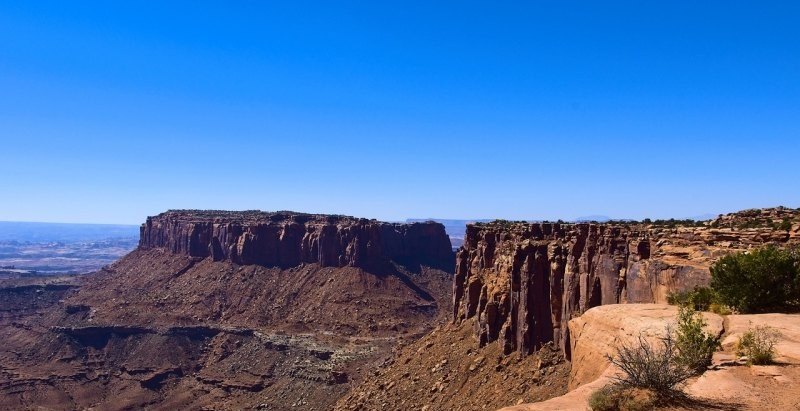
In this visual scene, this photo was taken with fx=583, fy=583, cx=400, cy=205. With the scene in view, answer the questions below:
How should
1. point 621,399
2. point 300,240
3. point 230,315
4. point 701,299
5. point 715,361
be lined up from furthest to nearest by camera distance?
point 300,240 < point 230,315 < point 701,299 < point 715,361 < point 621,399

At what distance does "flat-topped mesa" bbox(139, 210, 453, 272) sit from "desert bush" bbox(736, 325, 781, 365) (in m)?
111

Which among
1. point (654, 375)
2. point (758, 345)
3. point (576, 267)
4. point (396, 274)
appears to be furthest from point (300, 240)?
point (654, 375)

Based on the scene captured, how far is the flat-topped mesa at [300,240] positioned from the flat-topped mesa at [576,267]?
64.4m

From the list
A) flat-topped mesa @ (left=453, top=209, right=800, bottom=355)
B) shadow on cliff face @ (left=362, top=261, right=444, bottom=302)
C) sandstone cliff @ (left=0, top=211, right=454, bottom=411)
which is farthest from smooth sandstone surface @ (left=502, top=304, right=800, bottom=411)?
shadow on cliff face @ (left=362, top=261, right=444, bottom=302)

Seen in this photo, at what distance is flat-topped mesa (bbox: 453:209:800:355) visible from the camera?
30.4 m

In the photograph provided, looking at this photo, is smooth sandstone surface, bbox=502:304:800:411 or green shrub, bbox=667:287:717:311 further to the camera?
green shrub, bbox=667:287:717:311

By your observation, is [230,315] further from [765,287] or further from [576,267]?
[765,287]

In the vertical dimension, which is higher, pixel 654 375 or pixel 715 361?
pixel 654 375

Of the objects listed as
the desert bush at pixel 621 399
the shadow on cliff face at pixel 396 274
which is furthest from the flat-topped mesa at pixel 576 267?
the shadow on cliff face at pixel 396 274

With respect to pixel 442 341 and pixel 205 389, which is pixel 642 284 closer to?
pixel 442 341

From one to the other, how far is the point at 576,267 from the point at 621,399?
3128 cm

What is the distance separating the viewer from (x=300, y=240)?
13250cm

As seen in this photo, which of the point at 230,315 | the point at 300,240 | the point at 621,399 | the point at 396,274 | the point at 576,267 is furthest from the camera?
the point at 300,240

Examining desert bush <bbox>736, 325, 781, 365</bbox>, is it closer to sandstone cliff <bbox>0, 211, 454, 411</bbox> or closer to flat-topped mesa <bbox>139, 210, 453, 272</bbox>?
sandstone cliff <bbox>0, 211, 454, 411</bbox>
